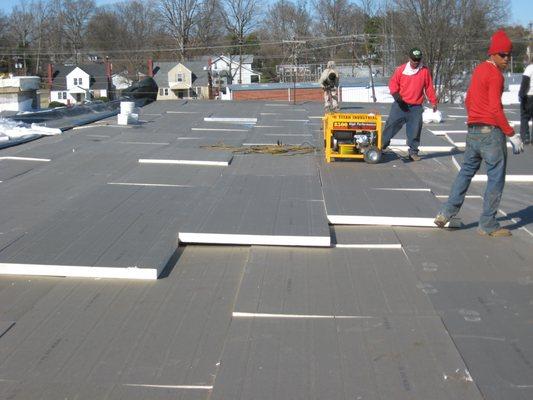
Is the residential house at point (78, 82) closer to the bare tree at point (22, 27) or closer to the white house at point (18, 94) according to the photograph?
the bare tree at point (22, 27)

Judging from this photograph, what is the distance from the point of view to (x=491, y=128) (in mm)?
4301

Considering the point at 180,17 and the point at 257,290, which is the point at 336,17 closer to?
the point at 180,17

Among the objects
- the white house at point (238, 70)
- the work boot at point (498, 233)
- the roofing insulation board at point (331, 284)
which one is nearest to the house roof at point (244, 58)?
the white house at point (238, 70)

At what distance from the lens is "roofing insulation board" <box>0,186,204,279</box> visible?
11.7 ft

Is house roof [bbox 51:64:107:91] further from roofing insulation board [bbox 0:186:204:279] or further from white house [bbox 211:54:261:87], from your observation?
roofing insulation board [bbox 0:186:204:279]

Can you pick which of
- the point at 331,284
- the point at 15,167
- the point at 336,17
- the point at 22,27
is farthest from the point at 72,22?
the point at 331,284

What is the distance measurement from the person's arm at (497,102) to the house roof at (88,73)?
146 feet

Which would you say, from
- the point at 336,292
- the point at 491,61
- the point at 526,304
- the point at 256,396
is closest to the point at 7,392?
the point at 256,396

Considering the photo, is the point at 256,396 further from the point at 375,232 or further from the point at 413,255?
the point at 375,232

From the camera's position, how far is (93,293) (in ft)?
10.9

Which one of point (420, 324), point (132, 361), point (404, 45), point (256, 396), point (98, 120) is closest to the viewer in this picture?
point (256, 396)

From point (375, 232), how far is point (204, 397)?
2352mm

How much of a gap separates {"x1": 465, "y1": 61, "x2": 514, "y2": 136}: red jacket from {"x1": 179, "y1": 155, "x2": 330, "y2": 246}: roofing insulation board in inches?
51.1

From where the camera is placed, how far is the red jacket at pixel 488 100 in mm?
4277
